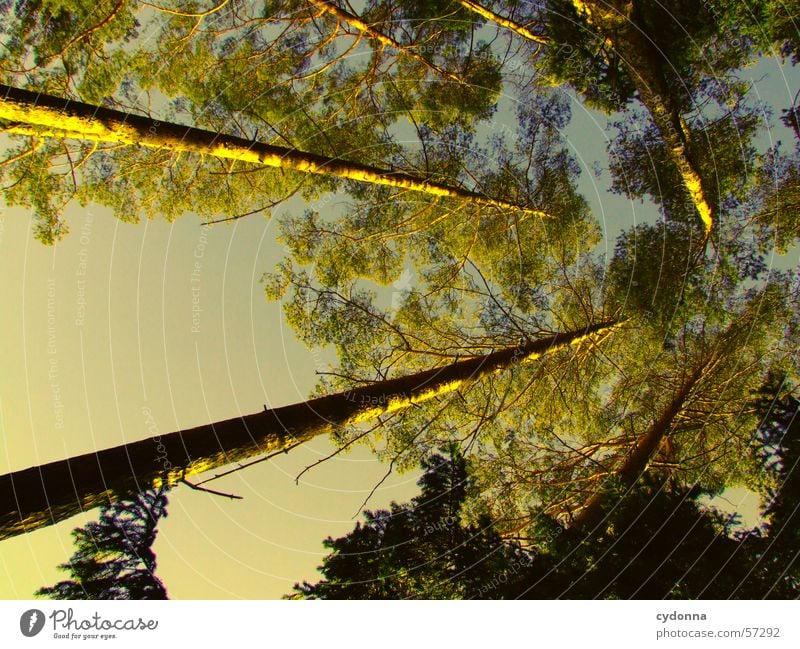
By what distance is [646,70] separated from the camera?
19.3 feet

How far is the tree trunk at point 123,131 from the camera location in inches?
145

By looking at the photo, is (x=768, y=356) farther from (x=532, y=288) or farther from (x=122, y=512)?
(x=122, y=512)

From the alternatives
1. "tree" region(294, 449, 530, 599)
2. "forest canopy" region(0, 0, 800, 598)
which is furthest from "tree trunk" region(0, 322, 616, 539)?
"tree" region(294, 449, 530, 599)

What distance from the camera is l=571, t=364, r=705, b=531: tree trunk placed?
5.47 metres

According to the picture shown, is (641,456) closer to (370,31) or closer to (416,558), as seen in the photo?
(416,558)

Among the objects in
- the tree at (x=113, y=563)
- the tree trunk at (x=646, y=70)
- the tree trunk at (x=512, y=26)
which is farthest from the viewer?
the tree trunk at (x=512, y=26)

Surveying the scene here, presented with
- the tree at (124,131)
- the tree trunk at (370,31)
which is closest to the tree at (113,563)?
the tree at (124,131)

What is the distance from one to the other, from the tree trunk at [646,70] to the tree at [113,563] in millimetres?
8558

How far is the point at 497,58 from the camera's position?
8.09 m

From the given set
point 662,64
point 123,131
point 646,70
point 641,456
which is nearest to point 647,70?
point 646,70

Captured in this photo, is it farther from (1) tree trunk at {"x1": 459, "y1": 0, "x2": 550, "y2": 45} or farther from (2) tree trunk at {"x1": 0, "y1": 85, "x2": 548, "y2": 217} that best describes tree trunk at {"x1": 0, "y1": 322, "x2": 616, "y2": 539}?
(1) tree trunk at {"x1": 459, "y1": 0, "x2": 550, "y2": 45}

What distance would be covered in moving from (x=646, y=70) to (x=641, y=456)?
20.3 feet

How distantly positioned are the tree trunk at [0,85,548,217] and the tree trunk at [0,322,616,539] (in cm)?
336

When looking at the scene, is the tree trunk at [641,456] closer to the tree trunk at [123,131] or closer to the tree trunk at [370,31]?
the tree trunk at [123,131]
